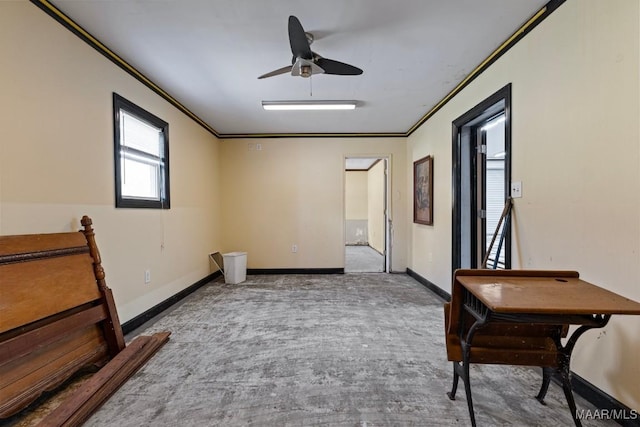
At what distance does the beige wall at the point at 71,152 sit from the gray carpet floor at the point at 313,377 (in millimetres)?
689

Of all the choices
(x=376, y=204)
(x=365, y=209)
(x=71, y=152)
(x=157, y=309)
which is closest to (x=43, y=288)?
(x=71, y=152)

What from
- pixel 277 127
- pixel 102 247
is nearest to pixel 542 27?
pixel 277 127

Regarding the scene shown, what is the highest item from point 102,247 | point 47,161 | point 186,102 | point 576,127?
point 186,102

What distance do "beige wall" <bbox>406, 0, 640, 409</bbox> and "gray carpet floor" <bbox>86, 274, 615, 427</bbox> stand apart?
0.60 m

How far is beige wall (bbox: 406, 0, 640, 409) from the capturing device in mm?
1414

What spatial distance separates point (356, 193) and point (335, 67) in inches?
265

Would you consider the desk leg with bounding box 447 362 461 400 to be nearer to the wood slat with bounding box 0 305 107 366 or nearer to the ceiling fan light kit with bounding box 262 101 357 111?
the wood slat with bounding box 0 305 107 366

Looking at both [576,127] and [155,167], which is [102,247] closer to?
[155,167]

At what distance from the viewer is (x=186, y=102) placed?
3539mm

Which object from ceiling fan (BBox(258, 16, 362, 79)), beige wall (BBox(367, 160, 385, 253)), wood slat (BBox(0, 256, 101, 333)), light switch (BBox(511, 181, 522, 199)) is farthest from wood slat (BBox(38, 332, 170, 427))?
beige wall (BBox(367, 160, 385, 253))

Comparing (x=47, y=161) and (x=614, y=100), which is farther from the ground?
(x=614, y=100)

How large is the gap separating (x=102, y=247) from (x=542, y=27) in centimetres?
378

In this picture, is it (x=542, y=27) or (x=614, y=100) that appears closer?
(x=614, y=100)

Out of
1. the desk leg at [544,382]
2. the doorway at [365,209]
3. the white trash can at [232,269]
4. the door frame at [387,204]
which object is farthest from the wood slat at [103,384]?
the doorway at [365,209]
